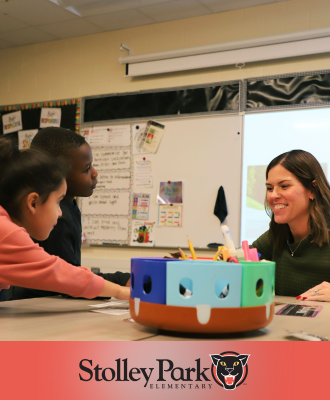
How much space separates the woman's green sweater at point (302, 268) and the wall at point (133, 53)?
1977mm

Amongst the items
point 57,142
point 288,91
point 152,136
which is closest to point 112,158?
point 152,136

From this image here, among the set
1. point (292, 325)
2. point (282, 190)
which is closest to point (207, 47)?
point (282, 190)

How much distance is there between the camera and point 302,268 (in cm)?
172

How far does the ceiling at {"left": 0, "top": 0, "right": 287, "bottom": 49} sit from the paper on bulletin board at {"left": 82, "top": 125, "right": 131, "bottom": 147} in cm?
88

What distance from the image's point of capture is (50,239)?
58.3 inches

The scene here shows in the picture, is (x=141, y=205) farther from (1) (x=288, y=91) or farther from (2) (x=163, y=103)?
(1) (x=288, y=91)

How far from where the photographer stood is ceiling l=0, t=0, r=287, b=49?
3441 millimetres

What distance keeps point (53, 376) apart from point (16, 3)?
11.6 ft

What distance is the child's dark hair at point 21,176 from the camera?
114 cm

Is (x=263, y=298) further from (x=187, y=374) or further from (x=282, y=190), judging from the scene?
(x=282, y=190)

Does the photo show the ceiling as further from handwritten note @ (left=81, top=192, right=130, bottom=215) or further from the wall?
handwritten note @ (left=81, top=192, right=130, bottom=215)

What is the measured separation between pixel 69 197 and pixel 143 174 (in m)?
2.12

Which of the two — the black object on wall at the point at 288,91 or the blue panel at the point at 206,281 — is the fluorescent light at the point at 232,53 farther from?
the blue panel at the point at 206,281

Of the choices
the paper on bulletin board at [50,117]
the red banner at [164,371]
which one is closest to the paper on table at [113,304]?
the red banner at [164,371]
